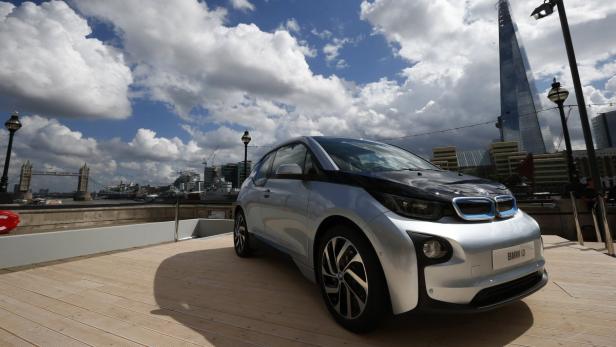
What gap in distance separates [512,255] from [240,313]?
208cm

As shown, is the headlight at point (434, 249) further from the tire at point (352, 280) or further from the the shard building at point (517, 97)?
the the shard building at point (517, 97)

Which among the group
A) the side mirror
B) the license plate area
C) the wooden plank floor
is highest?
the side mirror

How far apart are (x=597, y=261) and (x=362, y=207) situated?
3997 mm

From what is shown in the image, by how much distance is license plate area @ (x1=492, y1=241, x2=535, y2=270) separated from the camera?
5.82 ft

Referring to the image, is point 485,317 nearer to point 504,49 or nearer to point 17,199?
point 17,199

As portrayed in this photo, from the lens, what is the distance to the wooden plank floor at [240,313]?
192cm

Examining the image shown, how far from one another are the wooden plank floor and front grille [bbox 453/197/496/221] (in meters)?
0.77

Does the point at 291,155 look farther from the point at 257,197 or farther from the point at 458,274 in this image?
the point at 458,274

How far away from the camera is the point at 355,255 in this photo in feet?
6.70

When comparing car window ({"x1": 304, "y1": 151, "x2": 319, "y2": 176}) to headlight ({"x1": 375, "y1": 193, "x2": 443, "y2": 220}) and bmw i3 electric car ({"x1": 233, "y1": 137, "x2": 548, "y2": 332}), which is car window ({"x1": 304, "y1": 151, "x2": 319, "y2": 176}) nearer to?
bmw i3 electric car ({"x1": 233, "y1": 137, "x2": 548, "y2": 332})

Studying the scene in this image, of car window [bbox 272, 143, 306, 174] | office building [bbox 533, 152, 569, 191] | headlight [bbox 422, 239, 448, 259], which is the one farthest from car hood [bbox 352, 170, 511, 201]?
office building [bbox 533, 152, 569, 191]

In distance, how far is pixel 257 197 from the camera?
387cm

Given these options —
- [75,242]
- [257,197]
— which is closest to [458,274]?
[257,197]

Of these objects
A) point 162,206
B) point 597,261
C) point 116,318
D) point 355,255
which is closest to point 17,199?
point 162,206
